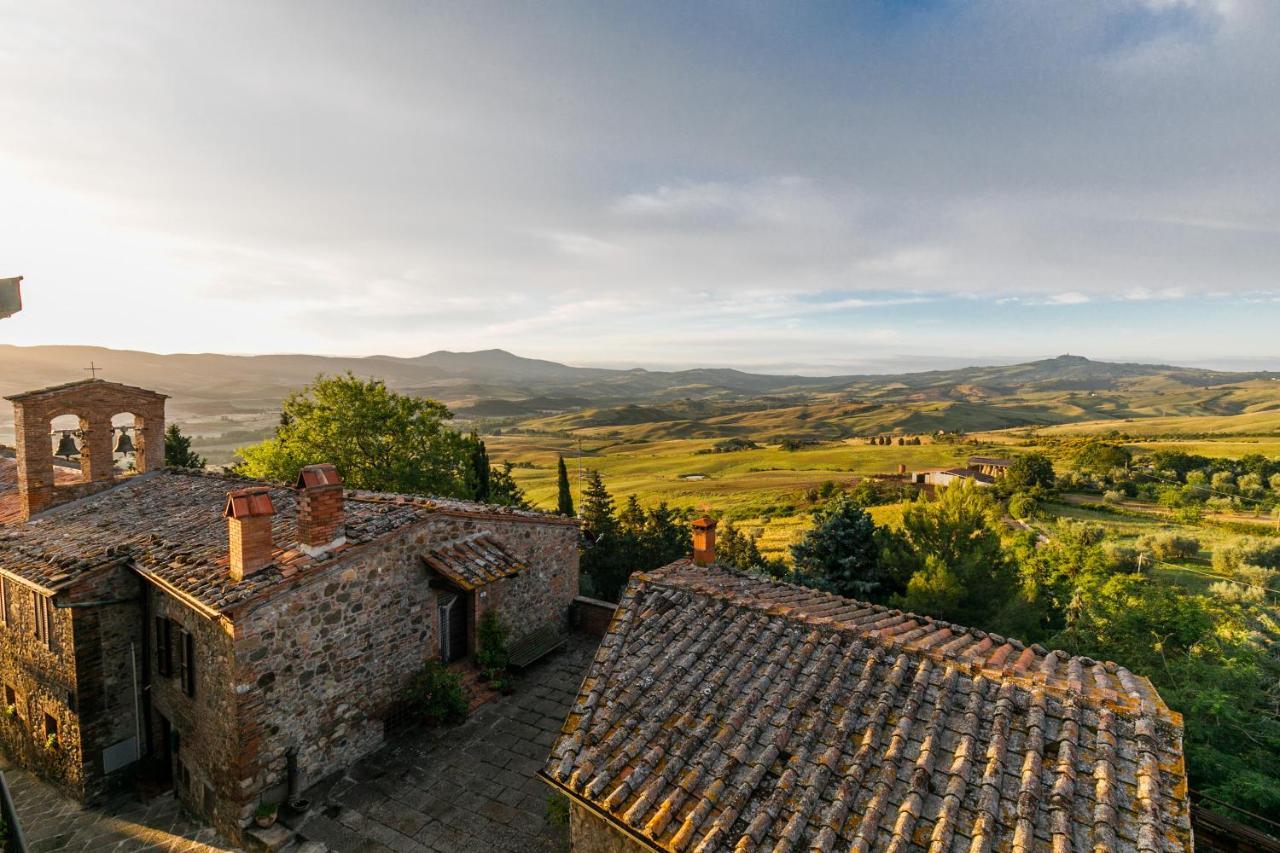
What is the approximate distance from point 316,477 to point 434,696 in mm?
4869

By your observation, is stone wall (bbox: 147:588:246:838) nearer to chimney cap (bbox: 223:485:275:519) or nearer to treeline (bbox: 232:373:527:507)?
chimney cap (bbox: 223:485:275:519)

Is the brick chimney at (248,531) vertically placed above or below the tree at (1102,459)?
above

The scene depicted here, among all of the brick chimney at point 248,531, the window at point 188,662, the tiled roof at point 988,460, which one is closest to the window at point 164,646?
the window at point 188,662

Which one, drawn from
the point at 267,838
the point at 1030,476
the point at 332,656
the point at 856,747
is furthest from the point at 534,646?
the point at 1030,476

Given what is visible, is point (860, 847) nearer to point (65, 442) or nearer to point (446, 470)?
point (65, 442)

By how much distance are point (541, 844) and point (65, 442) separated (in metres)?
16.1

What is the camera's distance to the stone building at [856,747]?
4.66m

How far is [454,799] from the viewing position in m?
8.97

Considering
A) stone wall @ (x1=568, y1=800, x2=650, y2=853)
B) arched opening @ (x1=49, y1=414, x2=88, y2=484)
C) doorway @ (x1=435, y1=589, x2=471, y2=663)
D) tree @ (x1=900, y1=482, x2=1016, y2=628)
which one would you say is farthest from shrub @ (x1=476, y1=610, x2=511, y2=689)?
tree @ (x1=900, y1=482, x2=1016, y2=628)

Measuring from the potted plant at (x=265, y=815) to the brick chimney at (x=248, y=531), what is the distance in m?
3.51

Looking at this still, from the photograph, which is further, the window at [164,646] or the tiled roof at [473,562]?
the tiled roof at [473,562]

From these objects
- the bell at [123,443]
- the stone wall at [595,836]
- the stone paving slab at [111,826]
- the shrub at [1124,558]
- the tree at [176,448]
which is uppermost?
the bell at [123,443]

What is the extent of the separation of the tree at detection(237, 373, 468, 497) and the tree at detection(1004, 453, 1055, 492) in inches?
1467

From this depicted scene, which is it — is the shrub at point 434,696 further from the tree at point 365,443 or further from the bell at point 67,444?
the tree at point 365,443
